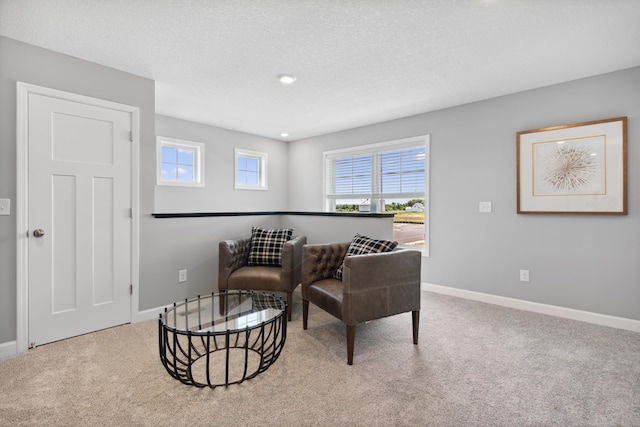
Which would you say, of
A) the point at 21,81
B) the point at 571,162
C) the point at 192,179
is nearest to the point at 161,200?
the point at 192,179

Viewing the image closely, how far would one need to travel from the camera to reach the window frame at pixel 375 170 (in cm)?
411

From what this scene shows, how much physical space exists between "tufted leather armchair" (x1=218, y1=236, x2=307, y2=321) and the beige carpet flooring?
455 mm

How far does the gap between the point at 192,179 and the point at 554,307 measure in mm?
4710

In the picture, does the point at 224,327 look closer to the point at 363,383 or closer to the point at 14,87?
the point at 363,383

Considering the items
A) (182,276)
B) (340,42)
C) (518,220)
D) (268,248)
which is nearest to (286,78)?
(340,42)

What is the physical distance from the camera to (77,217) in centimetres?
262

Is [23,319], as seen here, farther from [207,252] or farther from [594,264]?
[594,264]

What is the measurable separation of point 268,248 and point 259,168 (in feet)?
7.85

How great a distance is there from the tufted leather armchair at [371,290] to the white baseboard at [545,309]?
159cm

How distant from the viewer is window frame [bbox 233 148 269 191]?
506 centimetres

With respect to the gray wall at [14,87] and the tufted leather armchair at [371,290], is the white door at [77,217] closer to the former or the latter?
the gray wall at [14,87]

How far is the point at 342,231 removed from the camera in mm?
3572

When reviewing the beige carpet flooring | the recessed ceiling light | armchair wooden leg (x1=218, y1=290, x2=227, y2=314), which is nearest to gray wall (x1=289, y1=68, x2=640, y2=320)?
the beige carpet flooring

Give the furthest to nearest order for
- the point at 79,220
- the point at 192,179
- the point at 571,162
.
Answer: the point at 192,179 < the point at 571,162 < the point at 79,220
